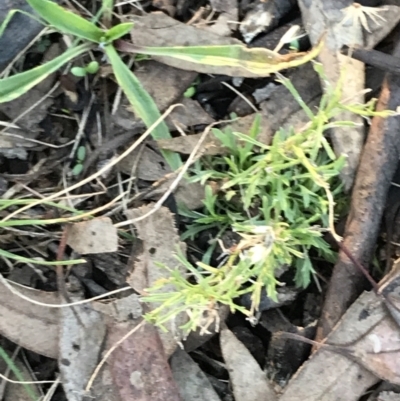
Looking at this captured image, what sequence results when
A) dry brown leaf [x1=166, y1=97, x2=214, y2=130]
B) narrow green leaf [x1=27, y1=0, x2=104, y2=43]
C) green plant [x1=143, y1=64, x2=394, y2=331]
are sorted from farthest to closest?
dry brown leaf [x1=166, y1=97, x2=214, y2=130] < narrow green leaf [x1=27, y1=0, x2=104, y2=43] < green plant [x1=143, y1=64, x2=394, y2=331]

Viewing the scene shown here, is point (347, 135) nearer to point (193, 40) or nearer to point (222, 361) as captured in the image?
point (193, 40)

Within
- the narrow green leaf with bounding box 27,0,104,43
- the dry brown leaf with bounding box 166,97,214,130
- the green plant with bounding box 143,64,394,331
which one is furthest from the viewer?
the dry brown leaf with bounding box 166,97,214,130

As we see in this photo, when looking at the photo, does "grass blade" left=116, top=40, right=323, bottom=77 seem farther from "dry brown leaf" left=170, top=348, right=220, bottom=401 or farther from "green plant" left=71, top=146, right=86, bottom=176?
"dry brown leaf" left=170, top=348, right=220, bottom=401

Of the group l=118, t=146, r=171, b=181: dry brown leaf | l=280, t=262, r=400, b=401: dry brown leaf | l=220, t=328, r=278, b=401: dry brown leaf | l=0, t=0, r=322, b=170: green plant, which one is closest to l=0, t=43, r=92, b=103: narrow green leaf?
l=0, t=0, r=322, b=170: green plant

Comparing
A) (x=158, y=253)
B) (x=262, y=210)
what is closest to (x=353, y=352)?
(x=262, y=210)

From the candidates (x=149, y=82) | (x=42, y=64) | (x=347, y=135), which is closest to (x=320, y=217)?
(x=347, y=135)

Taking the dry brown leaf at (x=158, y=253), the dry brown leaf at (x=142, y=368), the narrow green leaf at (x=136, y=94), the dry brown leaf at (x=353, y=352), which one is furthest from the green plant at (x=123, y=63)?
the dry brown leaf at (x=353, y=352)
